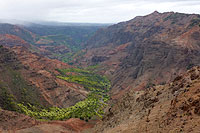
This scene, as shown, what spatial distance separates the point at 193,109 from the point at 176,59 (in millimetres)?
77924

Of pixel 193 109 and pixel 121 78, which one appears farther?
pixel 121 78

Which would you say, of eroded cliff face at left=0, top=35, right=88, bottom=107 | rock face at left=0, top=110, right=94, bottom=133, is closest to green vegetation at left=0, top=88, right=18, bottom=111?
eroded cliff face at left=0, top=35, right=88, bottom=107

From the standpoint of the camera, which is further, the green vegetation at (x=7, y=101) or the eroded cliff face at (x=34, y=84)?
the eroded cliff face at (x=34, y=84)

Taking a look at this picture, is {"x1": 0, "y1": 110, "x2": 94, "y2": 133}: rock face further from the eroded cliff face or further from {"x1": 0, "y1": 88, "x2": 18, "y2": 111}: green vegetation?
the eroded cliff face

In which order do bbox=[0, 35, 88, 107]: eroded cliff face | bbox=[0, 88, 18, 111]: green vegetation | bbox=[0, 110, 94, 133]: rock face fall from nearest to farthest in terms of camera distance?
→ bbox=[0, 110, 94, 133]: rock face
bbox=[0, 88, 18, 111]: green vegetation
bbox=[0, 35, 88, 107]: eroded cliff face

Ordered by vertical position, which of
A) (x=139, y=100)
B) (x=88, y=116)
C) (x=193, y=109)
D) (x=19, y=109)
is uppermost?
(x=193, y=109)

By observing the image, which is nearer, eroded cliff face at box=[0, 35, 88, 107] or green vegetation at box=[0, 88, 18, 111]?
green vegetation at box=[0, 88, 18, 111]

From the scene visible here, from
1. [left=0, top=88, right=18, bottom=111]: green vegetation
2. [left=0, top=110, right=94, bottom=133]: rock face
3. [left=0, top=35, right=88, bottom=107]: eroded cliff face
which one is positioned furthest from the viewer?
[left=0, top=35, right=88, bottom=107]: eroded cliff face

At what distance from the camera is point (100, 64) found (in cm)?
19025

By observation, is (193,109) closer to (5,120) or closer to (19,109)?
(5,120)

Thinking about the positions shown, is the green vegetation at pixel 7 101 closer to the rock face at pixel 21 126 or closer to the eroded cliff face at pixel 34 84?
the eroded cliff face at pixel 34 84

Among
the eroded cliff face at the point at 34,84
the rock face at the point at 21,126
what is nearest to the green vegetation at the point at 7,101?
the eroded cliff face at the point at 34,84

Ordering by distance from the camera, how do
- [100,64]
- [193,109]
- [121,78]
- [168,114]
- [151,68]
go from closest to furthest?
[193,109]
[168,114]
[151,68]
[121,78]
[100,64]

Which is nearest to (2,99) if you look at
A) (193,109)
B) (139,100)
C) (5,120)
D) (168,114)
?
(5,120)
